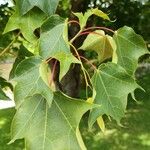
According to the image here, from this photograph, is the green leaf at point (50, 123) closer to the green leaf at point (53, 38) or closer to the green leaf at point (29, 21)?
the green leaf at point (53, 38)

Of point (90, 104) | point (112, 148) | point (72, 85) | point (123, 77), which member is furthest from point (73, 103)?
point (72, 85)

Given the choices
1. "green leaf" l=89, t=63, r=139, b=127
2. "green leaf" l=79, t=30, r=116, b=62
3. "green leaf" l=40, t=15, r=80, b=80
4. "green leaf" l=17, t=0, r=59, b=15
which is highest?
"green leaf" l=17, t=0, r=59, b=15

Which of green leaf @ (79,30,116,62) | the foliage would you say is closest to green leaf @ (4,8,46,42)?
the foliage

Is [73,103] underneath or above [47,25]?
underneath

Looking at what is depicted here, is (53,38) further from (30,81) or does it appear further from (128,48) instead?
(128,48)

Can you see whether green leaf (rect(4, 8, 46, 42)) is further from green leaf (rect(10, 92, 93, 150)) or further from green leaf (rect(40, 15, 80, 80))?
green leaf (rect(10, 92, 93, 150))

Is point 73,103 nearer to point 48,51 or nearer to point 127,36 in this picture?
point 48,51

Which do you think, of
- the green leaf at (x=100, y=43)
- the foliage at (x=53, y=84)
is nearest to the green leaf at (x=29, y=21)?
the foliage at (x=53, y=84)
